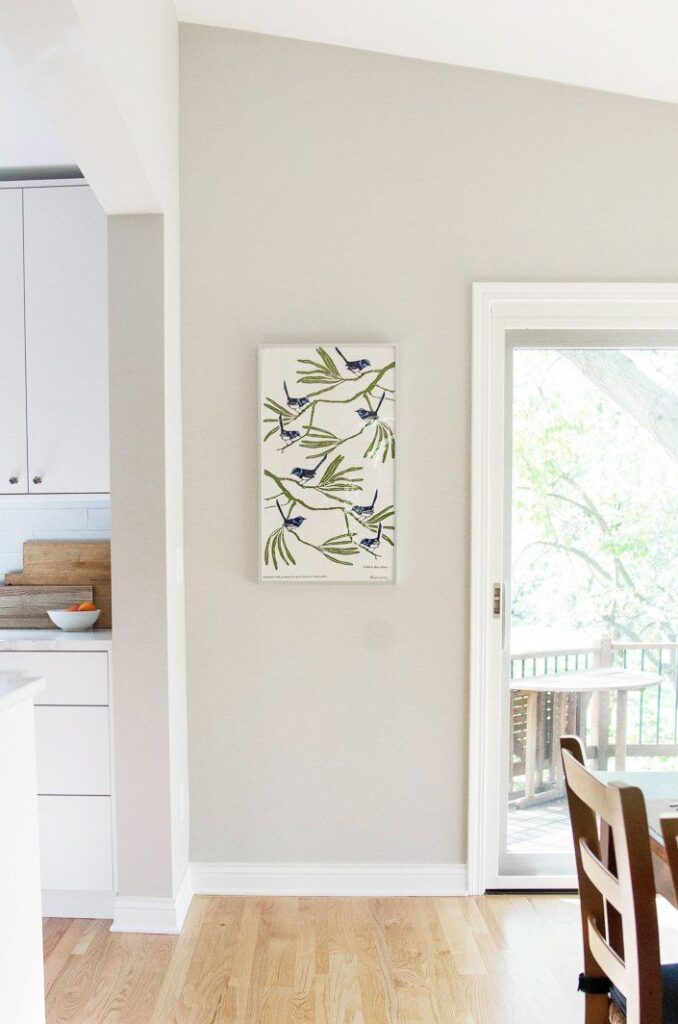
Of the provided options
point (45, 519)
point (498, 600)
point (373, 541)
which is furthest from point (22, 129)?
point (498, 600)

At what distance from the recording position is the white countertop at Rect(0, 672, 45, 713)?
5.38 feet

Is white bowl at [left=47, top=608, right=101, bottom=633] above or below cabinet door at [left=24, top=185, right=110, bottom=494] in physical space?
below

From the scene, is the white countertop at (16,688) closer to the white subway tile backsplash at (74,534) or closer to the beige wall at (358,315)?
the beige wall at (358,315)

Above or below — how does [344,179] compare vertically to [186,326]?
above

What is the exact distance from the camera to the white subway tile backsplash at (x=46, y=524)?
324 cm

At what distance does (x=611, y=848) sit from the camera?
162 cm

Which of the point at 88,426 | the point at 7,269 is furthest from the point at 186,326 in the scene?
the point at 7,269

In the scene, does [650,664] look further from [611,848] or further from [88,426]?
[88,426]

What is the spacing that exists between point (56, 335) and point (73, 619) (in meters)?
1.05

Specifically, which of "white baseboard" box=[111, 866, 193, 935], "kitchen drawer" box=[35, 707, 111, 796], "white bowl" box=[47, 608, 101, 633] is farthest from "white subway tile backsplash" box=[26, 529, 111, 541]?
"white baseboard" box=[111, 866, 193, 935]

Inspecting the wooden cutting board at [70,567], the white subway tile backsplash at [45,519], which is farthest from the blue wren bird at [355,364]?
the white subway tile backsplash at [45,519]

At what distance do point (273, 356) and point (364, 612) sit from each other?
96cm

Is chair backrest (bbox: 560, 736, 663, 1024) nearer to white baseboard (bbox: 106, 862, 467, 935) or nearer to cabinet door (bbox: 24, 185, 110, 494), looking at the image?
white baseboard (bbox: 106, 862, 467, 935)

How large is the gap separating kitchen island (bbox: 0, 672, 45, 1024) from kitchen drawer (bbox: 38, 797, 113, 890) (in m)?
0.86
